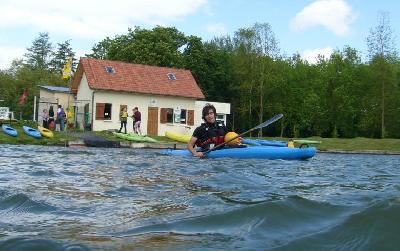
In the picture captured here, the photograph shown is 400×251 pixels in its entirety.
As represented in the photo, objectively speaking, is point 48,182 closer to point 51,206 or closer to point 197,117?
point 51,206

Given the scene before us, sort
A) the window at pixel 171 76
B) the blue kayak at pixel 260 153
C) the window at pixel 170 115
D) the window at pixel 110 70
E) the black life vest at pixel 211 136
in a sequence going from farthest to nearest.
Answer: the window at pixel 171 76 → the window at pixel 170 115 → the window at pixel 110 70 → the black life vest at pixel 211 136 → the blue kayak at pixel 260 153

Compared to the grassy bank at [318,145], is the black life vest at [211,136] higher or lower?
higher

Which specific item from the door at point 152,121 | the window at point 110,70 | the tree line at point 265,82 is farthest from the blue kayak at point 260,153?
the tree line at point 265,82

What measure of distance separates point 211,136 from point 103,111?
20.0 meters

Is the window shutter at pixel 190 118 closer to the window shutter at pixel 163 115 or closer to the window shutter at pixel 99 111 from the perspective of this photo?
the window shutter at pixel 163 115

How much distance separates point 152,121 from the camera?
32.2 metres

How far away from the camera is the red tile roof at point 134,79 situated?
30.9 m

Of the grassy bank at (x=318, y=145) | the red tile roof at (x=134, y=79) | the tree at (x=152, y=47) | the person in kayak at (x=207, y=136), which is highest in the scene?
the tree at (x=152, y=47)

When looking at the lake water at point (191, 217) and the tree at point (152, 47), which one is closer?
the lake water at point (191, 217)

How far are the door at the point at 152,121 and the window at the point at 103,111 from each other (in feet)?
8.99

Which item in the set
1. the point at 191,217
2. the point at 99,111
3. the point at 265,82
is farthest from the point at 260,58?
the point at 191,217

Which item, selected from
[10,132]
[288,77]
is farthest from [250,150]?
[288,77]

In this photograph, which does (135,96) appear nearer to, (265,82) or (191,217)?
(265,82)

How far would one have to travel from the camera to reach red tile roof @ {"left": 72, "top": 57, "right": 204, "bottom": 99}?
30906mm
